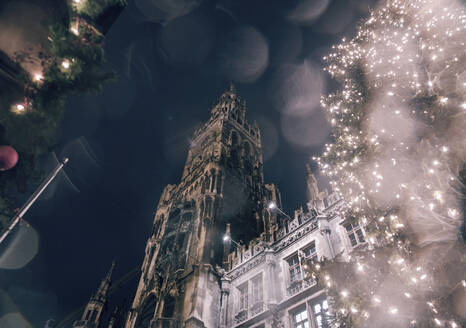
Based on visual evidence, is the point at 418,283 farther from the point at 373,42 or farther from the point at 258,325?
the point at 258,325

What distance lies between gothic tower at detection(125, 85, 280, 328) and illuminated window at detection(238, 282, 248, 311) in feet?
7.40

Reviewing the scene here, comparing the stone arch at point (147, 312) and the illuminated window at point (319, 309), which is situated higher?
the stone arch at point (147, 312)

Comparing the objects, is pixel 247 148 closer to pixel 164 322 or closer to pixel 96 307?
pixel 164 322

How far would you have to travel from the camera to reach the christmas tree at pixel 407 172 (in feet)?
24.4

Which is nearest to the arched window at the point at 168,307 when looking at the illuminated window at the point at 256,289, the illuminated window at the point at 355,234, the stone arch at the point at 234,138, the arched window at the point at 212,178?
the illuminated window at the point at 256,289

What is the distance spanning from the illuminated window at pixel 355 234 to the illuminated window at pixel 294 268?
389 cm

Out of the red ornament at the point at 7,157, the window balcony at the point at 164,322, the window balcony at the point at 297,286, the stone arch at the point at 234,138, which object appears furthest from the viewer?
the stone arch at the point at 234,138

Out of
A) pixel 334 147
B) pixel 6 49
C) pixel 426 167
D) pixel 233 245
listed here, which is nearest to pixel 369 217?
pixel 426 167

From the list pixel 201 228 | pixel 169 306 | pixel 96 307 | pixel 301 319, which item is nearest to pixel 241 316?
pixel 301 319

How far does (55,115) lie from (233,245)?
2271 centimetres

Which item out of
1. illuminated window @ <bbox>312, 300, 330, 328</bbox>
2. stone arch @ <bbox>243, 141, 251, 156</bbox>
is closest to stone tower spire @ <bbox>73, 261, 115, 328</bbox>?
stone arch @ <bbox>243, 141, 251, 156</bbox>

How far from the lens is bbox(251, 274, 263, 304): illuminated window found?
732 inches

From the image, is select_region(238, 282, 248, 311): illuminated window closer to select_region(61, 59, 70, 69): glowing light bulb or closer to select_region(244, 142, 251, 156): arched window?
select_region(61, 59, 70, 69): glowing light bulb

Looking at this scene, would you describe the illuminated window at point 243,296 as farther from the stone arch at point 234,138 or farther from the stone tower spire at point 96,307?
the stone tower spire at point 96,307
